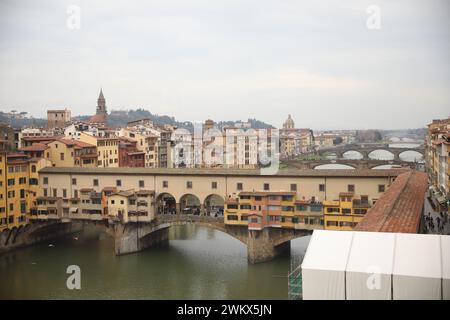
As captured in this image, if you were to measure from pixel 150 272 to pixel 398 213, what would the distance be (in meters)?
8.20

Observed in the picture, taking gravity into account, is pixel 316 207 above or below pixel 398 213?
below

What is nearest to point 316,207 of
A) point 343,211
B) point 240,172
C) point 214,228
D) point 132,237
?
point 343,211

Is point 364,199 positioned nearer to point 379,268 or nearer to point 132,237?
point 132,237

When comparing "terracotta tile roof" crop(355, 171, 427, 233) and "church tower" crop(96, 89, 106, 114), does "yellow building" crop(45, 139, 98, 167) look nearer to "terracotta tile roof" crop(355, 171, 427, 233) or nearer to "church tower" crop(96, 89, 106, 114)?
"terracotta tile roof" crop(355, 171, 427, 233)

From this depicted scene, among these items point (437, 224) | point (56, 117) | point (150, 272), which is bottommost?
point (150, 272)

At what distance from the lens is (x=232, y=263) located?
15.8m

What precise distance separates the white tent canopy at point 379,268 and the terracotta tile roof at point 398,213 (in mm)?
1255

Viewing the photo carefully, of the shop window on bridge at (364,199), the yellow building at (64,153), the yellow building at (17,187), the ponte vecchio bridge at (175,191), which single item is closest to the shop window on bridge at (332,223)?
the ponte vecchio bridge at (175,191)

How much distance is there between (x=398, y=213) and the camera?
30.9 feet

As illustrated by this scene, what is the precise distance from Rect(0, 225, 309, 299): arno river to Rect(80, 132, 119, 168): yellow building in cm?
683

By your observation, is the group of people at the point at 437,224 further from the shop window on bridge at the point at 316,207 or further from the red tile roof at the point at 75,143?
the red tile roof at the point at 75,143
